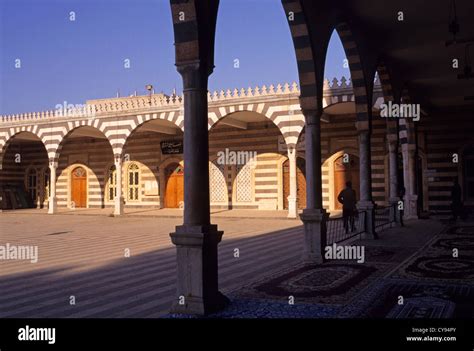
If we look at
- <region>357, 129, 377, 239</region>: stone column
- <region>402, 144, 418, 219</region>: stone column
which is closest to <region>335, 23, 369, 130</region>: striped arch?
<region>357, 129, 377, 239</region>: stone column

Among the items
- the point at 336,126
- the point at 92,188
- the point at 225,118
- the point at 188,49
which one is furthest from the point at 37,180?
the point at 188,49

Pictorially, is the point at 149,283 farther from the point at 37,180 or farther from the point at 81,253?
the point at 37,180

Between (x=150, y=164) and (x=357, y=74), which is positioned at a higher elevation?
(x=357, y=74)

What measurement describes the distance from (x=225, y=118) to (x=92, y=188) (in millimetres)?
9652

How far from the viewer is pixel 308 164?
8.12 m

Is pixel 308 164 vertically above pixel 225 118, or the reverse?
pixel 225 118

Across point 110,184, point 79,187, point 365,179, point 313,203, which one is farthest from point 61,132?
point 313,203

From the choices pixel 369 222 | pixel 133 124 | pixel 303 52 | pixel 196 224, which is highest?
pixel 133 124

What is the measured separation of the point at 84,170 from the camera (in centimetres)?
2602

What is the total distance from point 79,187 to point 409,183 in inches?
699

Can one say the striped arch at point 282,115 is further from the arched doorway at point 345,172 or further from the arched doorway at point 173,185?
the arched doorway at point 173,185

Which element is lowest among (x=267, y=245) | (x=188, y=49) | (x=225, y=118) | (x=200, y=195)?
(x=267, y=245)

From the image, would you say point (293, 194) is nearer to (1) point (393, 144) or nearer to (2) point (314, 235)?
(1) point (393, 144)

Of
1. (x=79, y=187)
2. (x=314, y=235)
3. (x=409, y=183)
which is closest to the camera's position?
(x=314, y=235)
